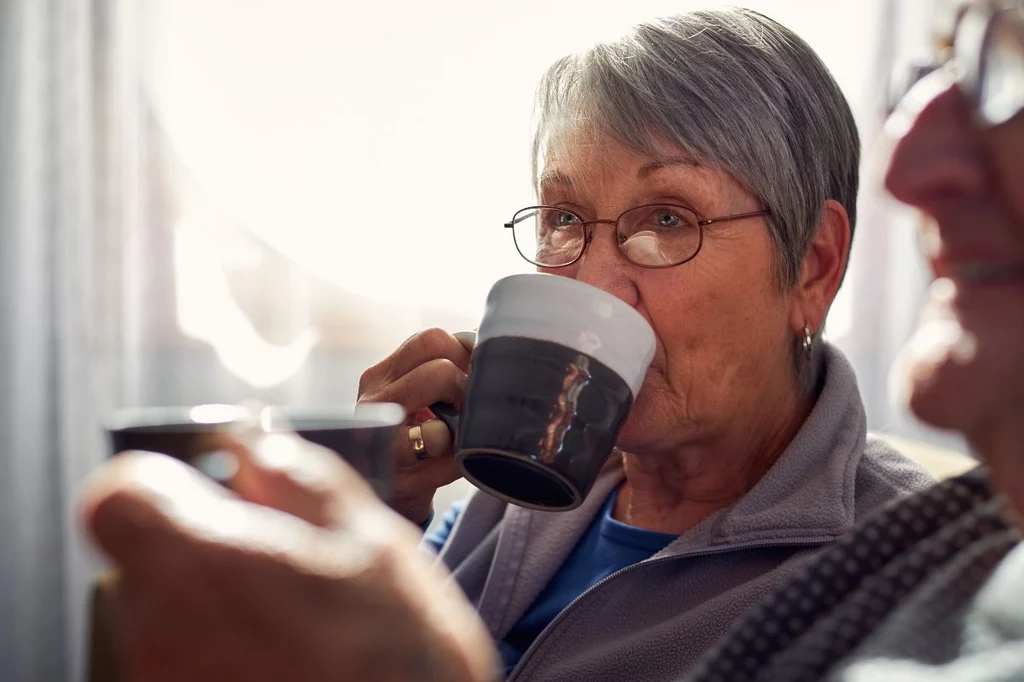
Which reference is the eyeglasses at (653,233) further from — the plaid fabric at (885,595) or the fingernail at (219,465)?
the fingernail at (219,465)

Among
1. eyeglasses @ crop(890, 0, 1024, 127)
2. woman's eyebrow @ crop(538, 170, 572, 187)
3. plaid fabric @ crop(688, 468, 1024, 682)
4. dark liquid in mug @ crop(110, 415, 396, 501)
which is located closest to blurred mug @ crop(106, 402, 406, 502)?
dark liquid in mug @ crop(110, 415, 396, 501)

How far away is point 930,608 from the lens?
1.92ft

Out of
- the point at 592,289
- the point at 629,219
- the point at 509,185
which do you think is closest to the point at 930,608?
the point at 592,289

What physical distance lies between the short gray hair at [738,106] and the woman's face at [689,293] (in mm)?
22

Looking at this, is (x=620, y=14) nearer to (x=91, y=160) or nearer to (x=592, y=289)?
(x=91, y=160)

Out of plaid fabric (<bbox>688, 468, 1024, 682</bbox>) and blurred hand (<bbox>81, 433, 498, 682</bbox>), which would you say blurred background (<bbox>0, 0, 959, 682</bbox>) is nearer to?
plaid fabric (<bbox>688, 468, 1024, 682</bbox>)

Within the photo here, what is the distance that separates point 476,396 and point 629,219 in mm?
320

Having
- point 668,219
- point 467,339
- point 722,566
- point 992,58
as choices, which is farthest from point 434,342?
point 992,58

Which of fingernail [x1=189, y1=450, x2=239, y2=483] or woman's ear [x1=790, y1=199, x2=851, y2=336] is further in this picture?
woman's ear [x1=790, y1=199, x2=851, y2=336]

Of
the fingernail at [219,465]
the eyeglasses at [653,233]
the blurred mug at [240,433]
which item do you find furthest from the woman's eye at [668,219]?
the fingernail at [219,465]

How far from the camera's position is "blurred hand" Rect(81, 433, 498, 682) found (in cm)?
42

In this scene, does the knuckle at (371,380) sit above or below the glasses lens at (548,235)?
below

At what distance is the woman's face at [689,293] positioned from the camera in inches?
41.3

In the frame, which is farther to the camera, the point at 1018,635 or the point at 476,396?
the point at 476,396
